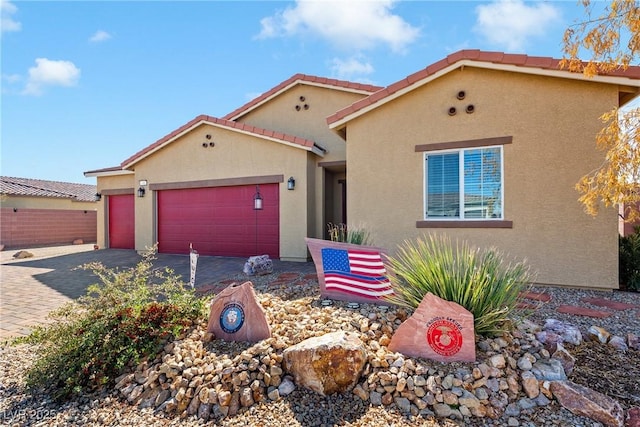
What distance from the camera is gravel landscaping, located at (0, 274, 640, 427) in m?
2.85

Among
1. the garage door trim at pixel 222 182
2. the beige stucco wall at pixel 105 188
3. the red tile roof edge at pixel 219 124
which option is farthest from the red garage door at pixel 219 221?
the beige stucco wall at pixel 105 188

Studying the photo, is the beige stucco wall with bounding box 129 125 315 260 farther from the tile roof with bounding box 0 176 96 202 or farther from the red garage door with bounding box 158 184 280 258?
the tile roof with bounding box 0 176 96 202

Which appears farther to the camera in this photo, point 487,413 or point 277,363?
point 277,363

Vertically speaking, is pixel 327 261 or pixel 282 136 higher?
pixel 282 136

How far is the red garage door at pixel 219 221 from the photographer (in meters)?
11.7

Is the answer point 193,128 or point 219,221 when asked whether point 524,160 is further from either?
point 193,128

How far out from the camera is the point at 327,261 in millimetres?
5270

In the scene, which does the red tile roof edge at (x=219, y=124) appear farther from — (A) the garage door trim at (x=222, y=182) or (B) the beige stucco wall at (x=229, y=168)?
(A) the garage door trim at (x=222, y=182)

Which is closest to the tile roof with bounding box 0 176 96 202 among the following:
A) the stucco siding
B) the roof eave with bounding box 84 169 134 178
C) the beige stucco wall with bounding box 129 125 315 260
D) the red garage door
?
the roof eave with bounding box 84 169 134 178

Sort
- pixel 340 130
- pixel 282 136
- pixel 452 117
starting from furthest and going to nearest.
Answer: pixel 282 136, pixel 340 130, pixel 452 117

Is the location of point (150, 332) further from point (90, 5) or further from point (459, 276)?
point (90, 5)

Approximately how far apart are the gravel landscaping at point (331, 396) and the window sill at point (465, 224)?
11.8 ft

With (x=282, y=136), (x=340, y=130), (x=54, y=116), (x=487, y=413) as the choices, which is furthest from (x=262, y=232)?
(x=54, y=116)

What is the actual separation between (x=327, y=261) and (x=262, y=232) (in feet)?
22.5
